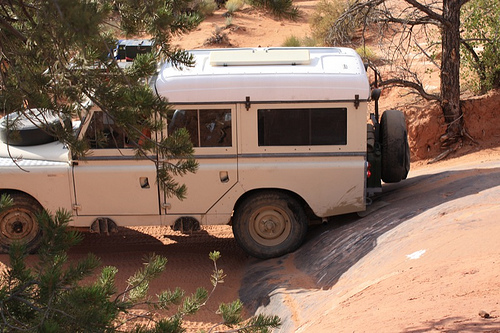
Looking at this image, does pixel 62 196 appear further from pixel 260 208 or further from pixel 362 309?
pixel 362 309

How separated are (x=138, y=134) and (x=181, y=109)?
340 centimetres

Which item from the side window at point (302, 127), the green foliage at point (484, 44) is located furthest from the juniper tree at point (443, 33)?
the side window at point (302, 127)

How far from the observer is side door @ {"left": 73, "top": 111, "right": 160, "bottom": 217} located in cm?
827

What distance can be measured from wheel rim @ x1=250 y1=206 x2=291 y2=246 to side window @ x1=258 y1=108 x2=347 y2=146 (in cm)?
93

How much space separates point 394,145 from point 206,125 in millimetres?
2406

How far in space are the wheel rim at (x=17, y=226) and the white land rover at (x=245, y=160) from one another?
0.01 m

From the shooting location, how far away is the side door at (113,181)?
827 centimetres

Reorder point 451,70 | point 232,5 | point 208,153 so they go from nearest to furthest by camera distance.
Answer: point 208,153
point 451,70
point 232,5

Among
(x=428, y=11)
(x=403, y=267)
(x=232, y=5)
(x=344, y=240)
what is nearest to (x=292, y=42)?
(x=232, y=5)

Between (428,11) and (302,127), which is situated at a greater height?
(428,11)

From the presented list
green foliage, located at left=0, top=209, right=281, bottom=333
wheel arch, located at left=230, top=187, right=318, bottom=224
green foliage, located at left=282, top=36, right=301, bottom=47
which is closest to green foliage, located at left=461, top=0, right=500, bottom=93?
wheel arch, located at left=230, top=187, right=318, bottom=224

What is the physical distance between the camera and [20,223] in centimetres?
866

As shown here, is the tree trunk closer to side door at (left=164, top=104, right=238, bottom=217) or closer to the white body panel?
the white body panel

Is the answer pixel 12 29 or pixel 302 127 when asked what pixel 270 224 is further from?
pixel 12 29
